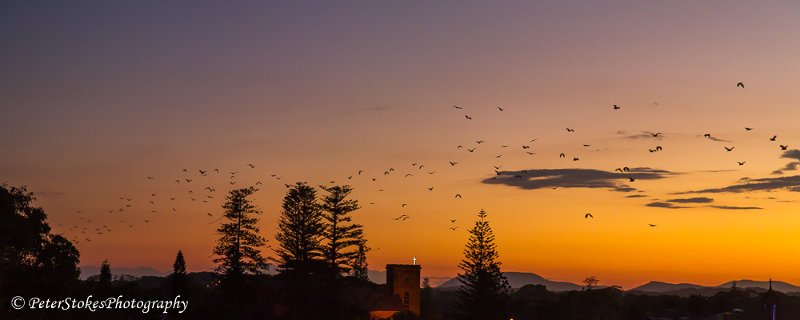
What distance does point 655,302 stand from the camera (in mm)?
179875

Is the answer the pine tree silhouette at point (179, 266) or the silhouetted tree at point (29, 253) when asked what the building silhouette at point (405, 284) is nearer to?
the pine tree silhouette at point (179, 266)

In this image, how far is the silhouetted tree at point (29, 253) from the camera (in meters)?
47.4

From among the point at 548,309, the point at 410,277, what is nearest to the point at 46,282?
the point at 410,277

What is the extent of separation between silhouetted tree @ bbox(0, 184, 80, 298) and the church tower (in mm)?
39023

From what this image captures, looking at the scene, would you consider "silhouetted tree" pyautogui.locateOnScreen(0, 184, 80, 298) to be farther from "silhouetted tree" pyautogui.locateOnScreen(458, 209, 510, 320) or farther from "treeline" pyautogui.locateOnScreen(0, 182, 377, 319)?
"silhouetted tree" pyautogui.locateOnScreen(458, 209, 510, 320)

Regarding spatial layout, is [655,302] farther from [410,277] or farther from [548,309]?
[410,277]

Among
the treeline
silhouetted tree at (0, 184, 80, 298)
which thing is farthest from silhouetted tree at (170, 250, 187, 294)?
silhouetted tree at (0, 184, 80, 298)

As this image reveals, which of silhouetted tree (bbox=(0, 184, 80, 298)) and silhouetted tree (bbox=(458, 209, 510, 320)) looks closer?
silhouetted tree (bbox=(0, 184, 80, 298))

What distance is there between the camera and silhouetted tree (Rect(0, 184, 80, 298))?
47.4 metres

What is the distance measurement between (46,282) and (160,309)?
3725 centimetres

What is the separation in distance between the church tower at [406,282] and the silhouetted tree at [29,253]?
3902 cm

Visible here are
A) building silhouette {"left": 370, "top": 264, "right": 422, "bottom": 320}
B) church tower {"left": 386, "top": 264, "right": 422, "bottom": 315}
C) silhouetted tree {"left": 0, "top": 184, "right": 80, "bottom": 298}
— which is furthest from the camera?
church tower {"left": 386, "top": 264, "right": 422, "bottom": 315}

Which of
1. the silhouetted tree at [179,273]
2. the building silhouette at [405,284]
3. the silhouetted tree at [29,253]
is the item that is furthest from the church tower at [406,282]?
the silhouetted tree at [29,253]

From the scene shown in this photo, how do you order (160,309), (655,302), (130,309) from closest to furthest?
(130,309)
(160,309)
(655,302)
